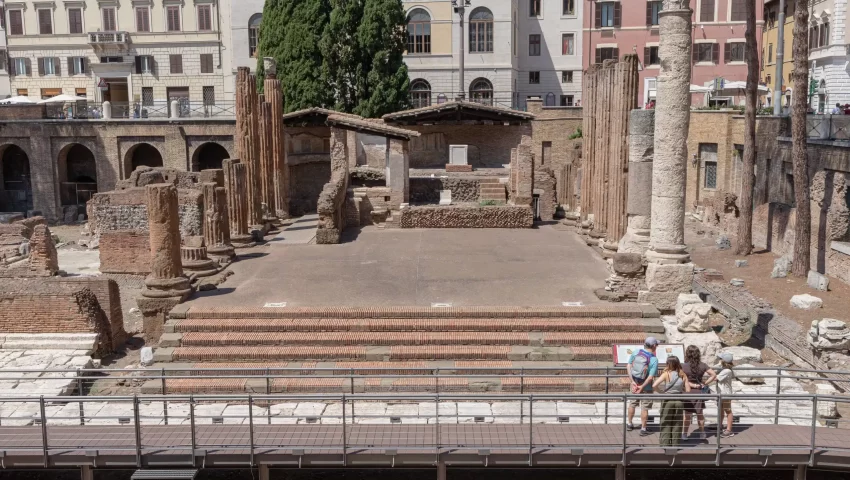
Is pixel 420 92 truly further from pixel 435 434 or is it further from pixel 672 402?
pixel 672 402

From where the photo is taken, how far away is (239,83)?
86.7 feet

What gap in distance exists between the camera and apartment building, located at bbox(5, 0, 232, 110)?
51.1 m

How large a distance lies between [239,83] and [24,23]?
1279 inches

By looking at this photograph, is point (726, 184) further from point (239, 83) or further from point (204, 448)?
point (204, 448)

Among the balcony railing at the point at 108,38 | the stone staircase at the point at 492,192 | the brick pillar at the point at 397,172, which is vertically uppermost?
the balcony railing at the point at 108,38

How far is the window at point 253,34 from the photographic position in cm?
4969

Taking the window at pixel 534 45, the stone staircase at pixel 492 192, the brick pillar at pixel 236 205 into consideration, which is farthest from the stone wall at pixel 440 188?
the window at pixel 534 45

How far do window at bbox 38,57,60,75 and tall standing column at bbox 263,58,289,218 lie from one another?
2808 cm

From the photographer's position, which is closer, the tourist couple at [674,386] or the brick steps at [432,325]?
the tourist couple at [674,386]

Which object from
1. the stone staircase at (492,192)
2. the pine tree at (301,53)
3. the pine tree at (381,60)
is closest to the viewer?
the stone staircase at (492,192)

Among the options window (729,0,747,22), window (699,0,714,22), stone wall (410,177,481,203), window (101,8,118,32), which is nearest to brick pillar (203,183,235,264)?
stone wall (410,177,481,203)

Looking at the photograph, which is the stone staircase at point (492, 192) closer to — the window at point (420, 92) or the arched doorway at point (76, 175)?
the window at point (420, 92)

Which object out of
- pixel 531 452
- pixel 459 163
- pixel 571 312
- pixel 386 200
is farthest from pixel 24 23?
pixel 531 452

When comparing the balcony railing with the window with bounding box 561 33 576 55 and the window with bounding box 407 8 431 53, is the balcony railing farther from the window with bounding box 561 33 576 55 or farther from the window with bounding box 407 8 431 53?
the window with bounding box 561 33 576 55
